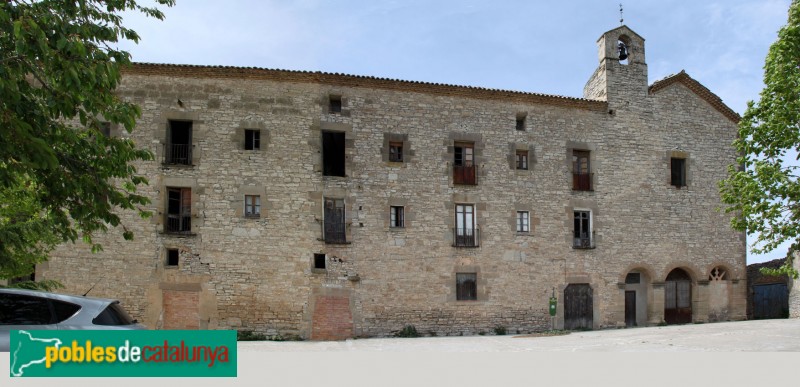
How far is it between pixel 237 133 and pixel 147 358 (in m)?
13.1

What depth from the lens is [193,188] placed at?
18.1m

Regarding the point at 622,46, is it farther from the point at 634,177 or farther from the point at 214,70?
the point at 214,70

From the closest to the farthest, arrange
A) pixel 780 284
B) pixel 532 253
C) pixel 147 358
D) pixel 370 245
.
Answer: pixel 147 358, pixel 370 245, pixel 532 253, pixel 780 284

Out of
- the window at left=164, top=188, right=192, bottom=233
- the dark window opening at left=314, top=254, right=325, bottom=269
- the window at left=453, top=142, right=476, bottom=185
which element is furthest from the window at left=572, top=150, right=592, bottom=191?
the window at left=164, top=188, right=192, bottom=233

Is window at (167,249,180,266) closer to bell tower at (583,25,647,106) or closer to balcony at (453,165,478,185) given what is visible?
balcony at (453,165,478,185)

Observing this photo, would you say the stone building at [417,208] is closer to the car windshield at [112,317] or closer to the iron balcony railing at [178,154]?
the iron balcony railing at [178,154]

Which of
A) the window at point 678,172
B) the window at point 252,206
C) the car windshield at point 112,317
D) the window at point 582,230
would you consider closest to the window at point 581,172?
the window at point 582,230

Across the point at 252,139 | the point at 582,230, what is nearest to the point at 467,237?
the point at 582,230

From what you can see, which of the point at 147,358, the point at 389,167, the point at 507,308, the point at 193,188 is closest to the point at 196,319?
the point at 193,188

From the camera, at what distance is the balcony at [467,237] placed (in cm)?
1961

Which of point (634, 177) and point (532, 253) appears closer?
point (532, 253)

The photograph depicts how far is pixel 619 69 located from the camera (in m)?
21.8

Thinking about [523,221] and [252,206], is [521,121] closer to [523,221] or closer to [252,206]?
[523,221]

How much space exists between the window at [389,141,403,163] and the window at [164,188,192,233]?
640 centimetres
